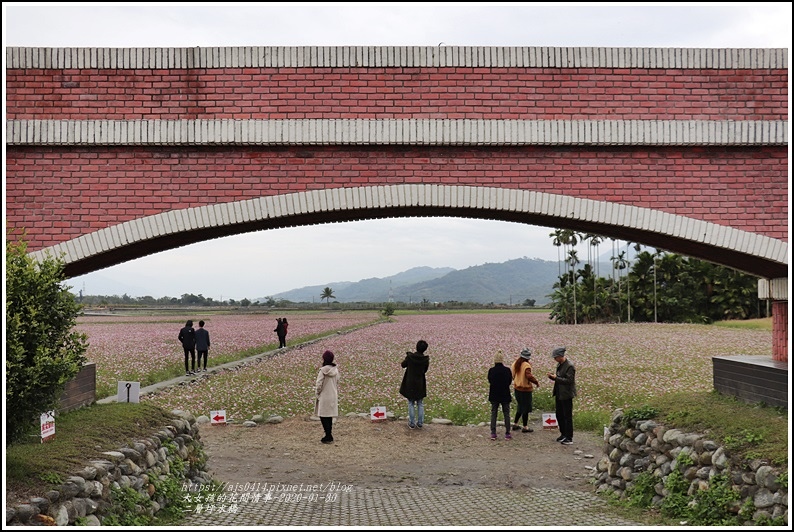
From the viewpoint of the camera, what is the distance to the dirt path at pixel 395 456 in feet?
32.7

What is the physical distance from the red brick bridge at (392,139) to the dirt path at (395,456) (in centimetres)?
356

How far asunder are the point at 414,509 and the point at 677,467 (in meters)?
3.07

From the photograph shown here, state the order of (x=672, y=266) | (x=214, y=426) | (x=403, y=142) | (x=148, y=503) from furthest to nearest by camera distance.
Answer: (x=672, y=266), (x=214, y=426), (x=403, y=142), (x=148, y=503)

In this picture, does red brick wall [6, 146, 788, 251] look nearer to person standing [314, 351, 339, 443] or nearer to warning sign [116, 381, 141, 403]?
warning sign [116, 381, 141, 403]

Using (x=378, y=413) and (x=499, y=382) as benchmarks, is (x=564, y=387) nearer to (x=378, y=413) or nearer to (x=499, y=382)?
(x=499, y=382)

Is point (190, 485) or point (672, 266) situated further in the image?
point (672, 266)

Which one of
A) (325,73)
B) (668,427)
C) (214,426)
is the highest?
(325,73)

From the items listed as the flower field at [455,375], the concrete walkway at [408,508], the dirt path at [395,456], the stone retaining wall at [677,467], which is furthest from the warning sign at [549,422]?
the concrete walkway at [408,508]

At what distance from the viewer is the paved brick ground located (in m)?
7.88

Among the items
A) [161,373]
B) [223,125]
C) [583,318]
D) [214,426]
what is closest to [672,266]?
[583,318]

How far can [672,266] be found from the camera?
167 feet

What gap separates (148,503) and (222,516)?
0.80 m

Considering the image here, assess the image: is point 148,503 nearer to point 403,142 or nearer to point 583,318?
point 403,142

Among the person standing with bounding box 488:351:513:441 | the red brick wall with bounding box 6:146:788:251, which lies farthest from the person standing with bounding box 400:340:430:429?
the red brick wall with bounding box 6:146:788:251
